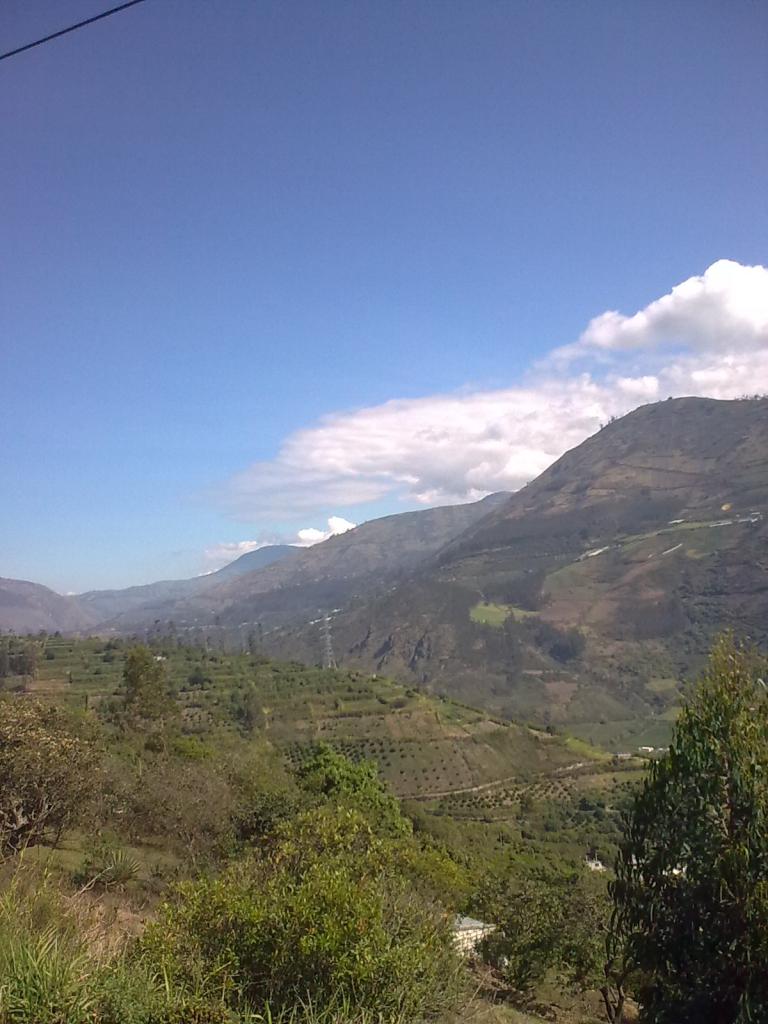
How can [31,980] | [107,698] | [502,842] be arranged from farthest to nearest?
[107,698]
[502,842]
[31,980]

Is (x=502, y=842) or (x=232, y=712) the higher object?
(x=232, y=712)

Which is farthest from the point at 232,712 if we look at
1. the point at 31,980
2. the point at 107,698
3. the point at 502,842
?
the point at 31,980

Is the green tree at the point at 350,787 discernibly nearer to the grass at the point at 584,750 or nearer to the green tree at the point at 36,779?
the green tree at the point at 36,779

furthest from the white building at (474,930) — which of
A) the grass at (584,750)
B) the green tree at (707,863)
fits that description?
the grass at (584,750)

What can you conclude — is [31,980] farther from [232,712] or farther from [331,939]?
[232,712]

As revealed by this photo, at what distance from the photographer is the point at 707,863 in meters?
10.0

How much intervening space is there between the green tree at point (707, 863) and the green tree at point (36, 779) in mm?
13184

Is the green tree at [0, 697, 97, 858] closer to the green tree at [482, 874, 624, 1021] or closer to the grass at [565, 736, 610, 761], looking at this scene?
the green tree at [482, 874, 624, 1021]

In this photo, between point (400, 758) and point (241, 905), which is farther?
point (400, 758)

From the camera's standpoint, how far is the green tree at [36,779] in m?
16.5

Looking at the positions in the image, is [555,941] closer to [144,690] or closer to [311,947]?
[311,947]

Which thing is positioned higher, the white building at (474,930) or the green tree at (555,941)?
the green tree at (555,941)

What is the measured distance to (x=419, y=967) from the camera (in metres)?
7.25

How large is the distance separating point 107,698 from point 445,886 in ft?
190
